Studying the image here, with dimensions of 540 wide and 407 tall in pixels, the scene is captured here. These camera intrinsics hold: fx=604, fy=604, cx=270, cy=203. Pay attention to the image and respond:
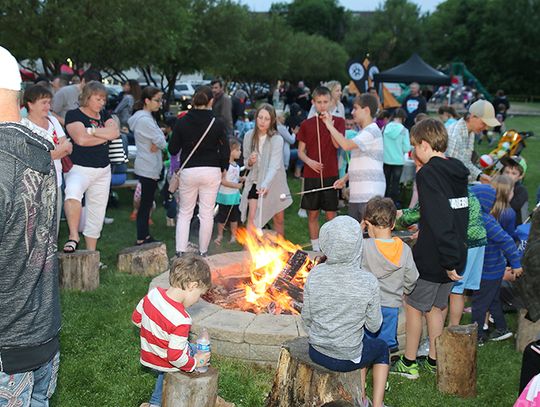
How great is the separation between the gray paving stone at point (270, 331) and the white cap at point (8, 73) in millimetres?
2884

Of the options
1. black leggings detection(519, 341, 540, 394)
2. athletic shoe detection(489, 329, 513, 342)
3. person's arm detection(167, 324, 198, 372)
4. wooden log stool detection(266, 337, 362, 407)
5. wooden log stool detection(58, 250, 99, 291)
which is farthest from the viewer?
wooden log stool detection(58, 250, 99, 291)

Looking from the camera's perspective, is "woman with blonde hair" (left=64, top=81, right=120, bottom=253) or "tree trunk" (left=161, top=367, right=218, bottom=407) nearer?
"tree trunk" (left=161, top=367, right=218, bottom=407)

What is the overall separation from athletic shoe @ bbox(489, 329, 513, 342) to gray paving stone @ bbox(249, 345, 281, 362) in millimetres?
2381

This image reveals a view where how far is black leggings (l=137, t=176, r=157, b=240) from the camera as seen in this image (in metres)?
7.73

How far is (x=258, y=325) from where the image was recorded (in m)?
4.81

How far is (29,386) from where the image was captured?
8.34 ft

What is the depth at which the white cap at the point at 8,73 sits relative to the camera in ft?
7.67

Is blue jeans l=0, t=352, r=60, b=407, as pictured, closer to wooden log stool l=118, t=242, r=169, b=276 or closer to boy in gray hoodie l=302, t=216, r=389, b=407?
boy in gray hoodie l=302, t=216, r=389, b=407

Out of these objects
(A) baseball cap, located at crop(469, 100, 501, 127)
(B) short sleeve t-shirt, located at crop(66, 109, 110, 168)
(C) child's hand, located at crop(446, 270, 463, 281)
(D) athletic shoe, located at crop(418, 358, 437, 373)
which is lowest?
(D) athletic shoe, located at crop(418, 358, 437, 373)

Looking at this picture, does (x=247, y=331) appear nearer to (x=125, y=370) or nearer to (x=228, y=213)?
(x=125, y=370)

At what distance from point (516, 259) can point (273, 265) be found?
2.30 m

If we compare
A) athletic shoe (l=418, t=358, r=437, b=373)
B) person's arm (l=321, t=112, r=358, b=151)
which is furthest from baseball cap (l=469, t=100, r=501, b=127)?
athletic shoe (l=418, t=358, r=437, b=373)

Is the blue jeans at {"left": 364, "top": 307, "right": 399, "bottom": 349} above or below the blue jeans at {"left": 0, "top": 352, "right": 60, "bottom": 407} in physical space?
below

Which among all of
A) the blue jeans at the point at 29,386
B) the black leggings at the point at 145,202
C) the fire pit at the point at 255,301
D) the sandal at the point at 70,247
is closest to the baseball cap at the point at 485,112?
the fire pit at the point at 255,301
